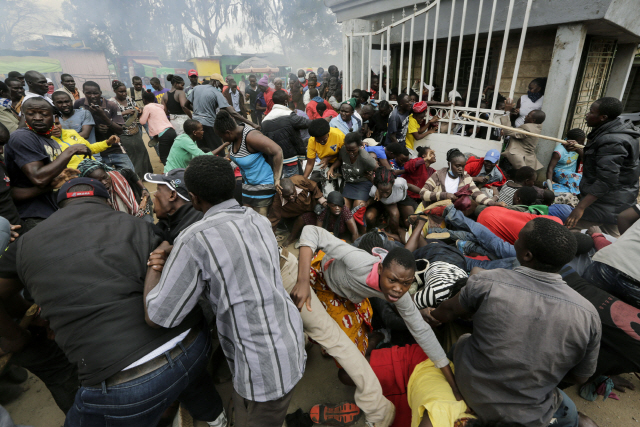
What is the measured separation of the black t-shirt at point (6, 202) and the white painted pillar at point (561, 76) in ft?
20.4

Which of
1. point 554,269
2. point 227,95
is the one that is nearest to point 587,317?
point 554,269

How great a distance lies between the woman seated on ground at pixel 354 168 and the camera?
12.8 feet

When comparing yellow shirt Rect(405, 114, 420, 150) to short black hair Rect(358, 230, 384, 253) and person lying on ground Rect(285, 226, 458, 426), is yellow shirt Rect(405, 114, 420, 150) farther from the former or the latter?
person lying on ground Rect(285, 226, 458, 426)

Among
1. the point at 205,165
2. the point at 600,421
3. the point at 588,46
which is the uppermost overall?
the point at 588,46

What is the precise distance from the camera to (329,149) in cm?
420

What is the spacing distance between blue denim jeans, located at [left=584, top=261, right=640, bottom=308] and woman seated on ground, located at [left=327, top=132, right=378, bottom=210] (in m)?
2.34

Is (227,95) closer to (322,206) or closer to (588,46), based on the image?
(322,206)

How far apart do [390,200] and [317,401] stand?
2.57 m

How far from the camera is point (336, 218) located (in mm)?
4148

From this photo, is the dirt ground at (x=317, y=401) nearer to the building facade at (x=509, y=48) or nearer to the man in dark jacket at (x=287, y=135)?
the man in dark jacket at (x=287, y=135)

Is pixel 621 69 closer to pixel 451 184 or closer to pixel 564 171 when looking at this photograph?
pixel 564 171

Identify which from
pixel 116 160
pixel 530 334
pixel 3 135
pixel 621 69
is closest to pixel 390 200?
pixel 530 334

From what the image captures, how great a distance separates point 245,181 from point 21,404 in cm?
252

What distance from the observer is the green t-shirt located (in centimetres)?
383
